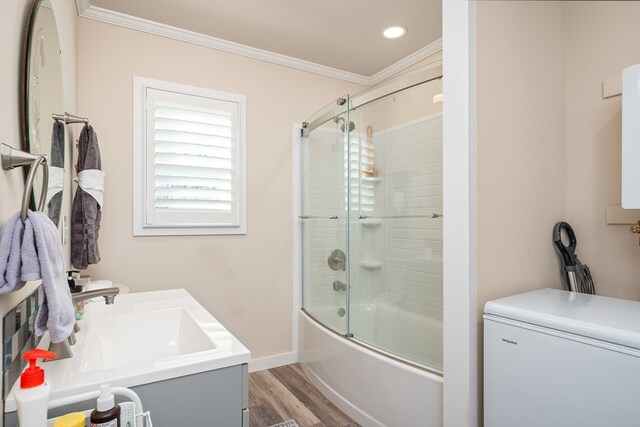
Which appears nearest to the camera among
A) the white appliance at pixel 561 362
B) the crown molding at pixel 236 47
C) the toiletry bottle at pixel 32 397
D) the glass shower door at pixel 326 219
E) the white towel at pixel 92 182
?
the toiletry bottle at pixel 32 397

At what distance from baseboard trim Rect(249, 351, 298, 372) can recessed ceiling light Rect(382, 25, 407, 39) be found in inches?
95.5

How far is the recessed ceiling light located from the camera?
2236 mm

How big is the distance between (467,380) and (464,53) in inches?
49.3

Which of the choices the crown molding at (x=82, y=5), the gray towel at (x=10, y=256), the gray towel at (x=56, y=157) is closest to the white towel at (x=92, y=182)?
the gray towel at (x=56, y=157)

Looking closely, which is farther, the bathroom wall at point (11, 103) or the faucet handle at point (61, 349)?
the faucet handle at point (61, 349)

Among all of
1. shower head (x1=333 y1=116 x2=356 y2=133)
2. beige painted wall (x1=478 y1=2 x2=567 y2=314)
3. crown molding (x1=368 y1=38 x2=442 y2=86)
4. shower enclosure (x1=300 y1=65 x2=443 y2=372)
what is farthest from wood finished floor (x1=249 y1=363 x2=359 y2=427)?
crown molding (x1=368 y1=38 x2=442 y2=86)

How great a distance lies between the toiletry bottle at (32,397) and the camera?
62 cm

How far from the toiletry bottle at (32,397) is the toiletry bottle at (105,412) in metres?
0.08

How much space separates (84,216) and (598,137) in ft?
8.06

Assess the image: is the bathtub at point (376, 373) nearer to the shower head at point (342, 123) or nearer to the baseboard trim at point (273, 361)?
the baseboard trim at point (273, 361)

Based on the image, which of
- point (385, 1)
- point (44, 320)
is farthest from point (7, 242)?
point (385, 1)

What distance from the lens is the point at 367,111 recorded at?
2105 millimetres

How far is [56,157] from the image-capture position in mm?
1250

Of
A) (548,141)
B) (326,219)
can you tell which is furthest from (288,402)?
(548,141)
